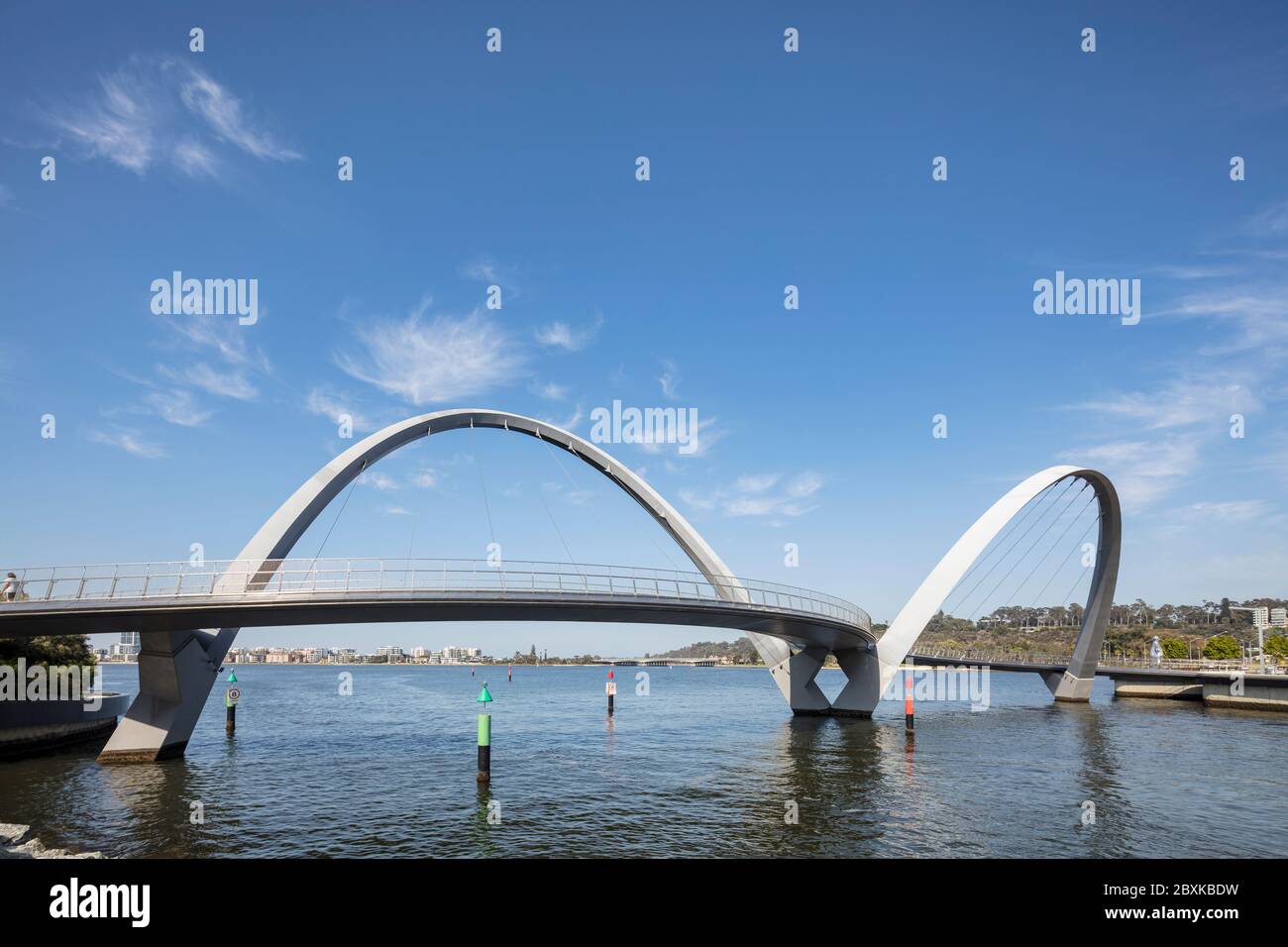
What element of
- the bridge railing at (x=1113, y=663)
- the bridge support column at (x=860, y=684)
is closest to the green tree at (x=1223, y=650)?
the bridge railing at (x=1113, y=663)

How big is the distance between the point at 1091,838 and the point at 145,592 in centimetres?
2855

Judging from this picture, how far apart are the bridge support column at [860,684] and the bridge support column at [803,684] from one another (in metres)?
1.15

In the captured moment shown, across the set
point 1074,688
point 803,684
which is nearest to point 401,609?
point 803,684

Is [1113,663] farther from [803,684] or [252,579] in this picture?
[252,579]

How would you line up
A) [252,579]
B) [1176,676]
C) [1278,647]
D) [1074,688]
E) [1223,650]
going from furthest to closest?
[1223,650]
[1278,647]
[1176,676]
[1074,688]
[252,579]

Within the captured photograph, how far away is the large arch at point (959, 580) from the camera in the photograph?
47.1 m

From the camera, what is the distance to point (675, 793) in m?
24.7

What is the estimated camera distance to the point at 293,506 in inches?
1308

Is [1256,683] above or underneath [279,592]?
underneath

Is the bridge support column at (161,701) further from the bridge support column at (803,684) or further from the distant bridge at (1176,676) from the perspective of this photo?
the distant bridge at (1176,676)

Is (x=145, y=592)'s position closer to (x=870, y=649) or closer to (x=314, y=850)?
(x=314, y=850)

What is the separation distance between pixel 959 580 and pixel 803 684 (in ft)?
38.0
